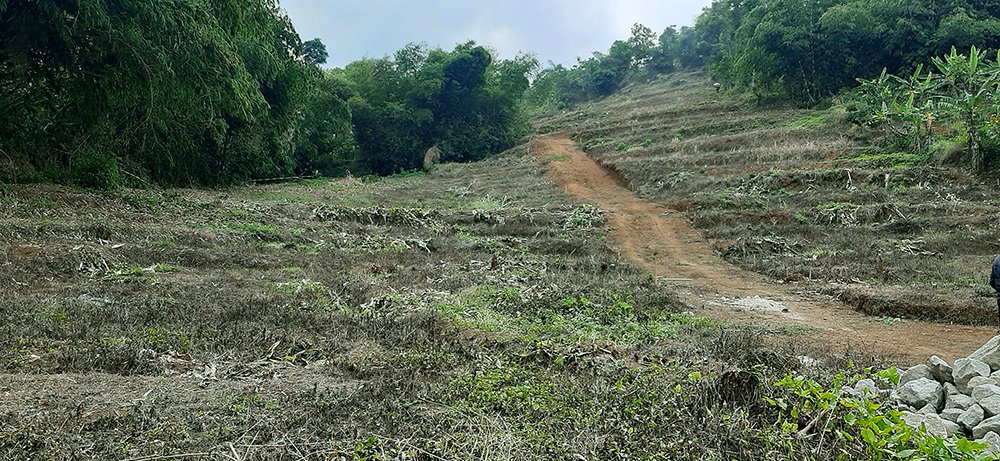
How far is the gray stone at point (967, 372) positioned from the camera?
12.3ft

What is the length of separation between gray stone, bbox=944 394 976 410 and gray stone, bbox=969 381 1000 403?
4 cm

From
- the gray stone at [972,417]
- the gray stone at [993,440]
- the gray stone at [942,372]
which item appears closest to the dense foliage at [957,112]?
the gray stone at [942,372]

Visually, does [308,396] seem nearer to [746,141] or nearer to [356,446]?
[356,446]

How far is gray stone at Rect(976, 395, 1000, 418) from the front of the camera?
3.20 metres

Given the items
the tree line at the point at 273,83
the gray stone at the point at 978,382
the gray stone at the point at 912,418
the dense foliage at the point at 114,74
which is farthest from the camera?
the tree line at the point at 273,83

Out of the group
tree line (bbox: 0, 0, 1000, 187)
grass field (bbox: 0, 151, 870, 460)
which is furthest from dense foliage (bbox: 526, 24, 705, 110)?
grass field (bbox: 0, 151, 870, 460)

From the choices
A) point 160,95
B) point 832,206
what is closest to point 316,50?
point 160,95

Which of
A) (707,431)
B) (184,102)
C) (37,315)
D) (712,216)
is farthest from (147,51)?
(712,216)

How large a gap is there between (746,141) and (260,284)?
844 inches

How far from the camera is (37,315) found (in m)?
5.39

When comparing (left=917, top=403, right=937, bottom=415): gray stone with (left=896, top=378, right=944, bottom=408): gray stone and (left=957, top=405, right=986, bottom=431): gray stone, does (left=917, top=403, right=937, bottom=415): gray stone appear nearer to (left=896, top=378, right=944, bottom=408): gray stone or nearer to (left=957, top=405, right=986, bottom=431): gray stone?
(left=896, top=378, right=944, bottom=408): gray stone

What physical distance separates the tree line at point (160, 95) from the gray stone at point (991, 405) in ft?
36.7

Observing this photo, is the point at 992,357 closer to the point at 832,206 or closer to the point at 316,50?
the point at 832,206

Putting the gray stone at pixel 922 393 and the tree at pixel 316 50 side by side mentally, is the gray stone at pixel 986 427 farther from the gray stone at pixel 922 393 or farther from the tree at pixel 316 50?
the tree at pixel 316 50
